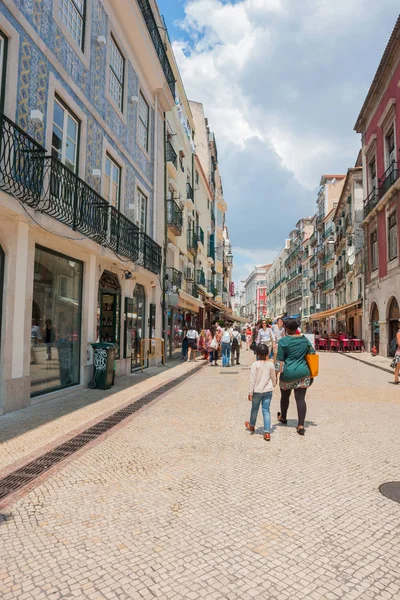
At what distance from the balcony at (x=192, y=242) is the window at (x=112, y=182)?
Result: 13.6 metres

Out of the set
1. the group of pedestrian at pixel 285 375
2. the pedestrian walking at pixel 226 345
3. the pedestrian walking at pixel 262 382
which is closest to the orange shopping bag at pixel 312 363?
the group of pedestrian at pixel 285 375

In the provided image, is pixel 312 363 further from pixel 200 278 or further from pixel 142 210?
pixel 200 278

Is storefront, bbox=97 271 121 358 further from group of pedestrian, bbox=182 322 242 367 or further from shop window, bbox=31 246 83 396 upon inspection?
group of pedestrian, bbox=182 322 242 367

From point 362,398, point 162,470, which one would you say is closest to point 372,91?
point 362,398

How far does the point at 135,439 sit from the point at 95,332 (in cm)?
583

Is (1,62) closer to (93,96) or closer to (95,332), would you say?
(93,96)

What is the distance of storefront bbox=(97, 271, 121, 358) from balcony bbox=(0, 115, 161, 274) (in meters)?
0.92

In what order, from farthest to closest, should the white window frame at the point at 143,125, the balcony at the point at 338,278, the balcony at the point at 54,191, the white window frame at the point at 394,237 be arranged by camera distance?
the balcony at the point at 338,278 < the white window frame at the point at 394,237 < the white window frame at the point at 143,125 < the balcony at the point at 54,191

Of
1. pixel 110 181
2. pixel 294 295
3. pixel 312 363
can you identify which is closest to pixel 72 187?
pixel 110 181

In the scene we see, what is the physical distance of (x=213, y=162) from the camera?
41.3 m

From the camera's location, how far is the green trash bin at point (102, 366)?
401 inches

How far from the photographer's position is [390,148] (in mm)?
21969

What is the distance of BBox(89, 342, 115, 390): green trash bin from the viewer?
1018cm

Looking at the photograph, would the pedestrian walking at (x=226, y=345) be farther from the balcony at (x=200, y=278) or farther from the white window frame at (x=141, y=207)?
the balcony at (x=200, y=278)
